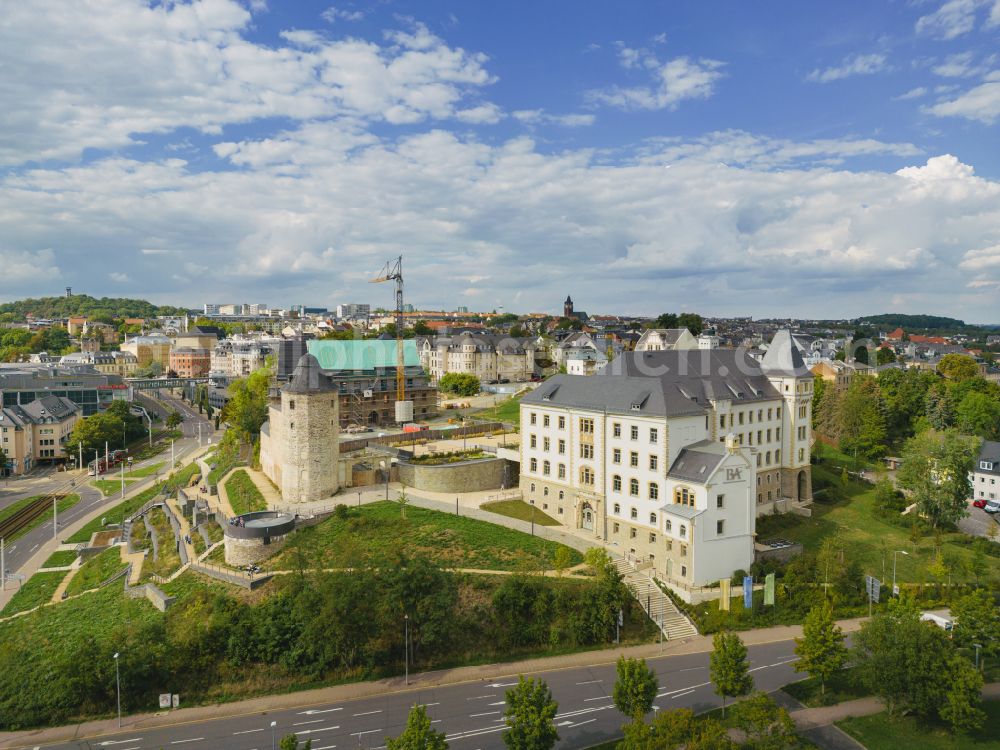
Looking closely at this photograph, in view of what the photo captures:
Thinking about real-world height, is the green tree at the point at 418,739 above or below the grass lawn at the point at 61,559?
above

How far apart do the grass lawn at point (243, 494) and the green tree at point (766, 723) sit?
133 feet

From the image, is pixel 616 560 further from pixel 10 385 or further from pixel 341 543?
pixel 10 385

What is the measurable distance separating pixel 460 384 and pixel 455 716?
275 ft

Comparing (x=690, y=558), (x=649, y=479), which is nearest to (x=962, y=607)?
(x=690, y=558)

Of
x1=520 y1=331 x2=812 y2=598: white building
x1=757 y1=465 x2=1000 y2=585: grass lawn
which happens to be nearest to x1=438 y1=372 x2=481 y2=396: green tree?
x1=520 y1=331 x2=812 y2=598: white building

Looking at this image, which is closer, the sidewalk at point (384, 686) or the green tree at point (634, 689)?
the green tree at point (634, 689)

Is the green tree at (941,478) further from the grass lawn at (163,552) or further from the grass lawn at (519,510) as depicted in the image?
the grass lawn at (163,552)

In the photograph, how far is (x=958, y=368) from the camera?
115938 millimetres

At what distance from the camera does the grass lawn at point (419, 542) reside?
45750 millimetres

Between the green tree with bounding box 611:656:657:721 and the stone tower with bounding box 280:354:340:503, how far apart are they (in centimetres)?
3363

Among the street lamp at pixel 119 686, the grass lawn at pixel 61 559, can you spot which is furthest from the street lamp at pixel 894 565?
the grass lawn at pixel 61 559

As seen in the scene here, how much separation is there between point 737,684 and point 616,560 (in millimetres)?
17163

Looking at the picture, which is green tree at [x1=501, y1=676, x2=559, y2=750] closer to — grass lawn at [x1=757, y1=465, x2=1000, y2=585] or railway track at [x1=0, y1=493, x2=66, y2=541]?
grass lawn at [x1=757, y1=465, x2=1000, y2=585]

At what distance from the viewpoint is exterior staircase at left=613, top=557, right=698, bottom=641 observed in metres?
41.4
